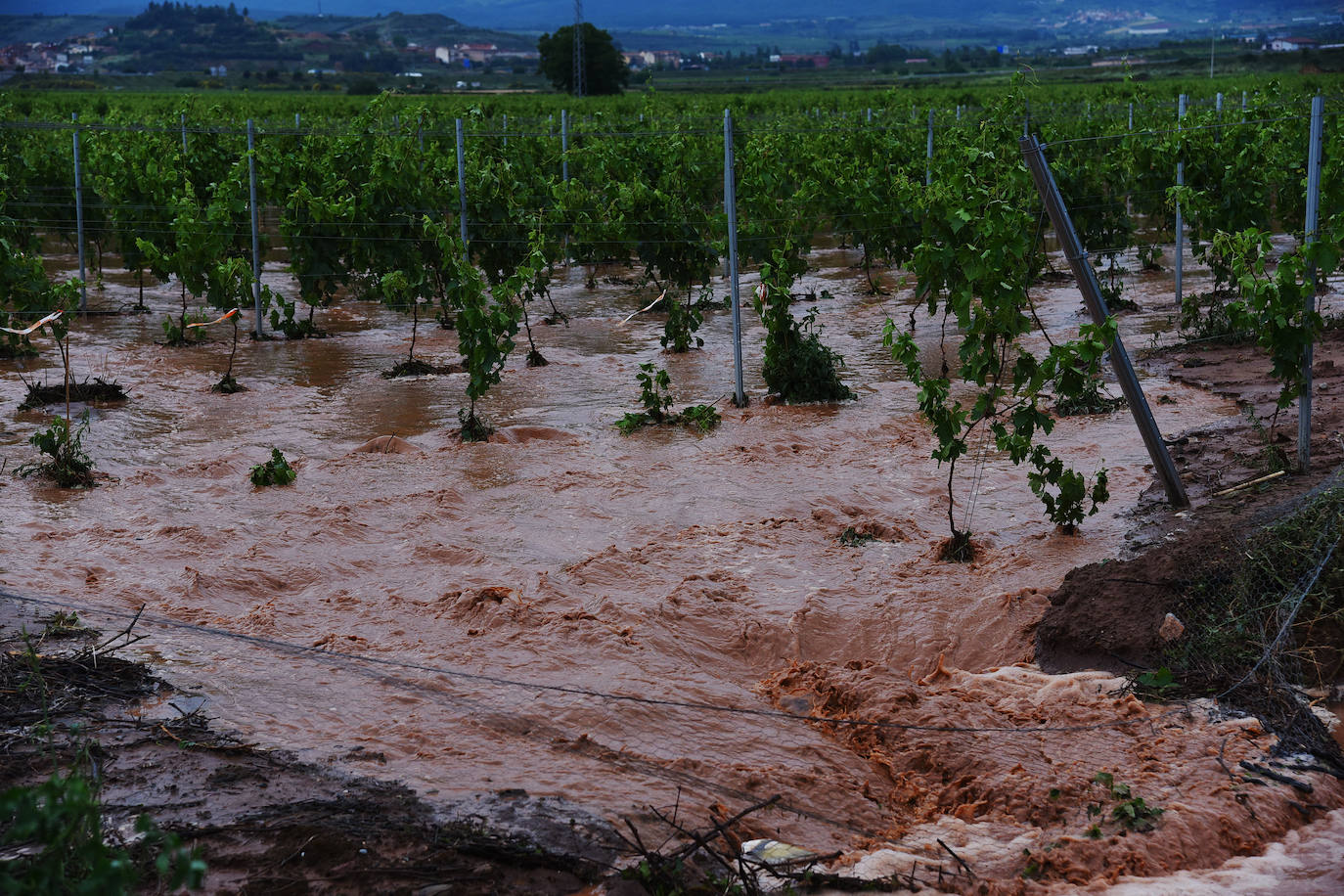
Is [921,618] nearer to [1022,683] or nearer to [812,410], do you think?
[1022,683]

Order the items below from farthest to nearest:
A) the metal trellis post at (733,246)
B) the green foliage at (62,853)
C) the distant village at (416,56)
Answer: the distant village at (416,56) < the metal trellis post at (733,246) < the green foliage at (62,853)

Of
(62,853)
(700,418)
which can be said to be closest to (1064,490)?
(700,418)

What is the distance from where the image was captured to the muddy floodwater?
4359 mm

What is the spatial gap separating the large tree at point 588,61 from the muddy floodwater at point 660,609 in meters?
54.0

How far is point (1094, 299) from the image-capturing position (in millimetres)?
6625

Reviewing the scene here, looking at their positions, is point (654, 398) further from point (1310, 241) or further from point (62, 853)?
point (62, 853)

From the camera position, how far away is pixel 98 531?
24.1ft

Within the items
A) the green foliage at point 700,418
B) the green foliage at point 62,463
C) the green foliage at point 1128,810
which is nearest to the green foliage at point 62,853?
the green foliage at point 1128,810

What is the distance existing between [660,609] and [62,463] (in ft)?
15.1

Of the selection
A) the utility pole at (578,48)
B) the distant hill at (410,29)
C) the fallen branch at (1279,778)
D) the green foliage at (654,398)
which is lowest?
the fallen branch at (1279,778)

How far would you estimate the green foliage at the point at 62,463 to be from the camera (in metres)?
8.17

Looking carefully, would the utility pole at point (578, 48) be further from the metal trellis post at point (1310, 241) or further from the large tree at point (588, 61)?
the metal trellis post at point (1310, 241)

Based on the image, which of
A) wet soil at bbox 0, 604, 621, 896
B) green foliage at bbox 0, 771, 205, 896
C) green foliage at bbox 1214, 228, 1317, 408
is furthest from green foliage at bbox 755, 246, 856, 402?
green foliage at bbox 0, 771, 205, 896

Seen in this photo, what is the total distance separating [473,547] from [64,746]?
9.47 ft
